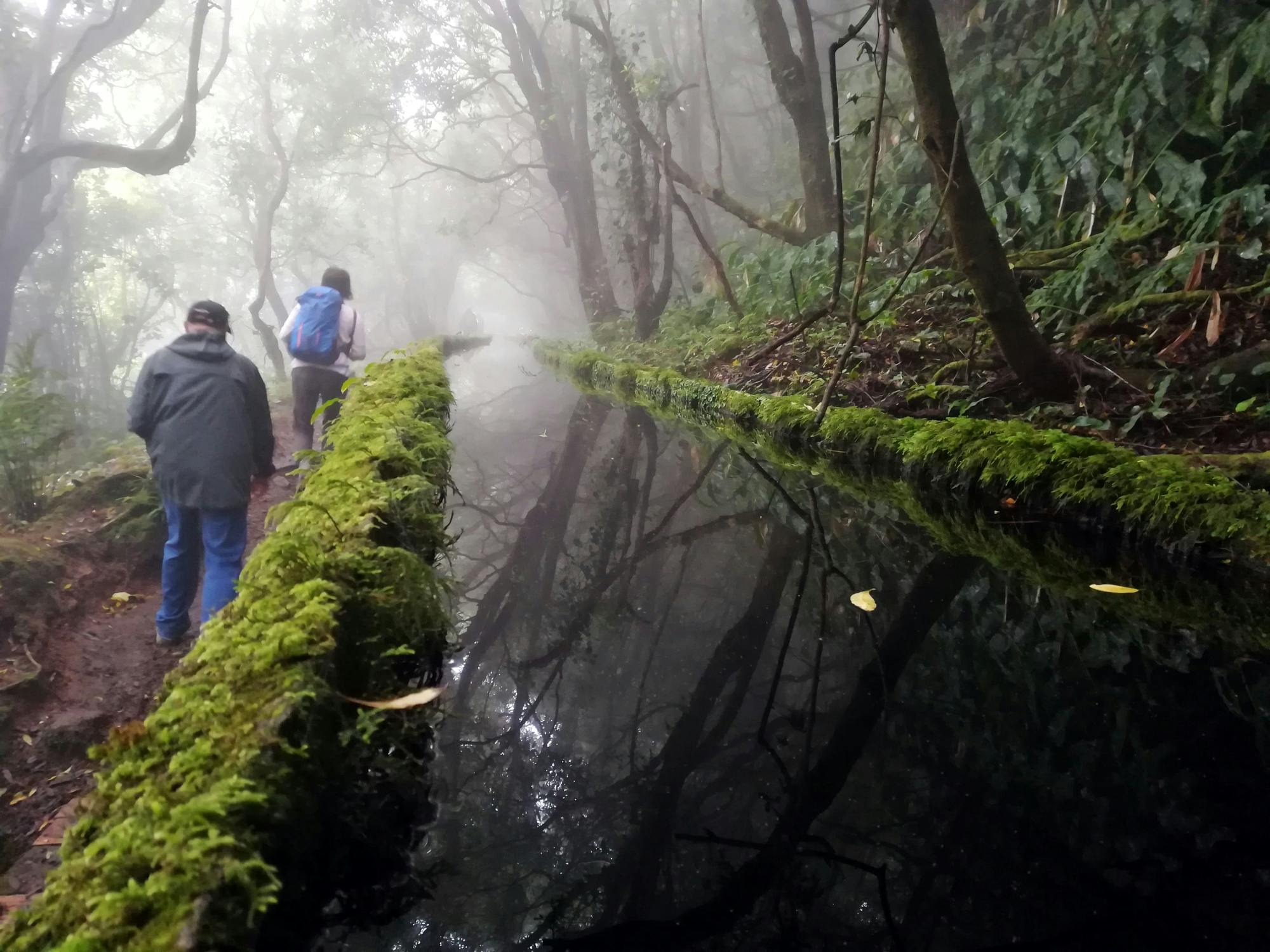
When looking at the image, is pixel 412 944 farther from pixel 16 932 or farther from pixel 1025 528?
pixel 1025 528

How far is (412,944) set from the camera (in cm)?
141

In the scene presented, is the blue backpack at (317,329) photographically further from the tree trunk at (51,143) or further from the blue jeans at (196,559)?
the tree trunk at (51,143)

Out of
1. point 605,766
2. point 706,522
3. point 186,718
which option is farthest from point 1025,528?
point 186,718

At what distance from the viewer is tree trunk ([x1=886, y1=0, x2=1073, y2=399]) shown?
3.86 metres

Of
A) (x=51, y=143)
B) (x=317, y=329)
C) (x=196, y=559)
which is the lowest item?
(x=196, y=559)

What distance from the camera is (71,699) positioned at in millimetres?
3506

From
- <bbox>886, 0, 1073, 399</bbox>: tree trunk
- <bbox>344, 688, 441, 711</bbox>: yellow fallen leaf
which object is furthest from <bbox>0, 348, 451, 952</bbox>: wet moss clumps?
<bbox>886, 0, 1073, 399</bbox>: tree trunk

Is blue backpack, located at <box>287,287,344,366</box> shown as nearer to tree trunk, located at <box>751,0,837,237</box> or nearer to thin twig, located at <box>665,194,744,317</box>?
thin twig, located at <box>665,194,744,317</box>

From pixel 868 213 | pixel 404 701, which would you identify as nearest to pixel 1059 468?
pixel 868 213

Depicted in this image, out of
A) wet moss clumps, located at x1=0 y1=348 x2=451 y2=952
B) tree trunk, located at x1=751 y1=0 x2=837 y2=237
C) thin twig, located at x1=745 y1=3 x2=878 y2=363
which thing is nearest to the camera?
wet moss clumps, located at x1=0 y1=348 x2=451 y2=952

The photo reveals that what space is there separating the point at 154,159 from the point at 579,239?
8.84 meters

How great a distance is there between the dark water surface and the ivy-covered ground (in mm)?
1405

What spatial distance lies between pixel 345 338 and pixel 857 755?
5.68m

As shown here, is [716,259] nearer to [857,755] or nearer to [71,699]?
[71,699]
